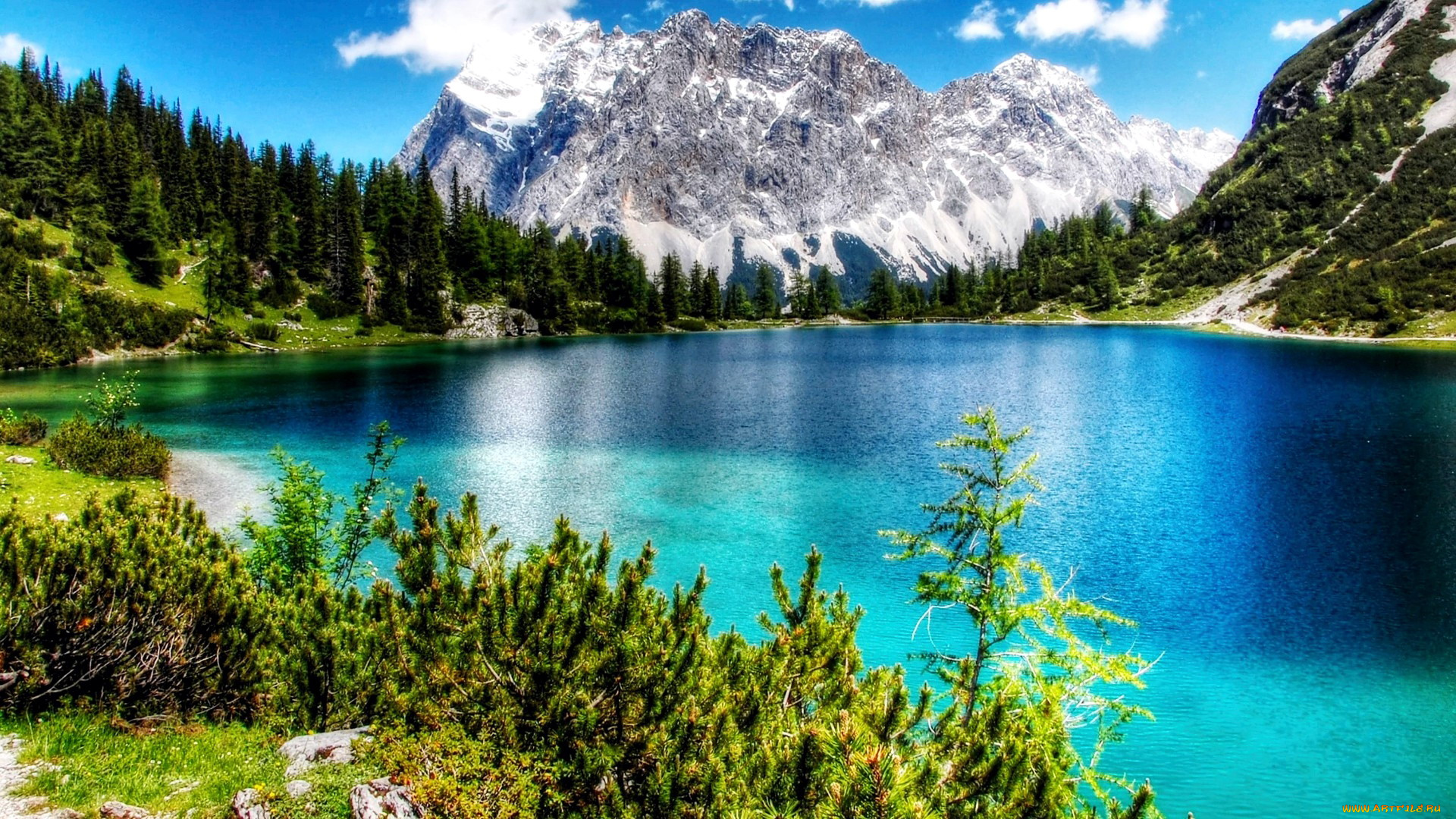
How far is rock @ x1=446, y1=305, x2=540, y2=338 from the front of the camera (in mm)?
120250

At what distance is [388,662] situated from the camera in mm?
6766

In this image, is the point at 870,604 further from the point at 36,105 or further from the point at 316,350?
the point at 36,105

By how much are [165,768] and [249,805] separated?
2.18m

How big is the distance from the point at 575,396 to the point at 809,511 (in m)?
32.2

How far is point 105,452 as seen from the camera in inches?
1046

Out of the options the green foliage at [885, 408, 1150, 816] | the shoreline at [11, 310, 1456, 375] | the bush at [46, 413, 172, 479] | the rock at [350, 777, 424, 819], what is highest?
the shoreline at [11, 310, 1456, 375]

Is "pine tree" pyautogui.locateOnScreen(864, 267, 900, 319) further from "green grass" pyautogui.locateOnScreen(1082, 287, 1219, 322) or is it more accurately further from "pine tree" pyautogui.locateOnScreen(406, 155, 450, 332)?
"pine tree" pyautogui.locateOnScreen(406, 155, 450, 332)

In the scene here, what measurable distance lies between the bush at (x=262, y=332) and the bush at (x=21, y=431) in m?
66.8

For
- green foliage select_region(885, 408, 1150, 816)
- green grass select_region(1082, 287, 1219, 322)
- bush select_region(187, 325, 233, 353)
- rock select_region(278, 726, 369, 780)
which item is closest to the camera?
green foliage select_region(885, 408, 1150, 816)

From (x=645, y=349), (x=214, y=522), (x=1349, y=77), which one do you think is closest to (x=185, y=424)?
(x=214, y=522)

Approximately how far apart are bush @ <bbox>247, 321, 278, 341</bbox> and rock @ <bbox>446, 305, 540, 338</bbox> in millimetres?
27047

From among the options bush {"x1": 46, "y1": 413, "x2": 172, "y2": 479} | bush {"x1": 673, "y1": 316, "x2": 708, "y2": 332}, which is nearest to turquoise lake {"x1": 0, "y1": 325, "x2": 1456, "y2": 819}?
bush {"x1": 46, "y1": 413, "x2": 172, "y2": 479}

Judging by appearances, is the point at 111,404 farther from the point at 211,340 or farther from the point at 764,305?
the point at 764,305

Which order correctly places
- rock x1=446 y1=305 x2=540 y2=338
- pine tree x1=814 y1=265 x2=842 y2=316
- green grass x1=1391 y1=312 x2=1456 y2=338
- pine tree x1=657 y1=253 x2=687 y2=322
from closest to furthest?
green grass x1=1391 y1=312 x2=1456 y2=338 < rock x1=446 y1=305 x2=540 y2=338 < pine tree x1=657 y1=253 x2=687 y2=322 < pine tree x1=814 y1=265 x2=842 y2=316
